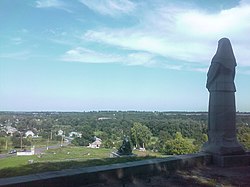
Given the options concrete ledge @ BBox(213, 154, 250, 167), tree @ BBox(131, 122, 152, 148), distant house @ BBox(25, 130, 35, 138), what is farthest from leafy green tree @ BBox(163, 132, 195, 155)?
distant house @ BBox(25, 130, 35, 138)

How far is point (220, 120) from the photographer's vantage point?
312 inches

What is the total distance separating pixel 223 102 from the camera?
7906mm

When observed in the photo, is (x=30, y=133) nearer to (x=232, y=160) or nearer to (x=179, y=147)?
(x=179, y=147)

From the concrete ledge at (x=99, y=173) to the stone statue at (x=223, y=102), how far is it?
111 cm

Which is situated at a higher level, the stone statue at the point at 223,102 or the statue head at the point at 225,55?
the statue head at the point at 225,55

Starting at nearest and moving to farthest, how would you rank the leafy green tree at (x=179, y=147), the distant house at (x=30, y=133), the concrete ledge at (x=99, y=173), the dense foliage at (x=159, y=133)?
the concrete ledge at (x=99, y=173)
the dense foliage at (x=159, y=133)
the leafy green tree at (x=179, y=147)
the distant house at (x=30, y=133)

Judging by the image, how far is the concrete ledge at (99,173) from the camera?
445cm

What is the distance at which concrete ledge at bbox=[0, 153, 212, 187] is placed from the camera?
4.45 meters

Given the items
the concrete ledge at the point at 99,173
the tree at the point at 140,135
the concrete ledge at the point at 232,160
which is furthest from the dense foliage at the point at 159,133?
the concrete ledge at the point at 99,173

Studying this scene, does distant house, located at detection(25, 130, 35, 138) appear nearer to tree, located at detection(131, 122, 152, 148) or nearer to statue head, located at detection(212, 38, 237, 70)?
tree, located at detection(131, 122, 152, 148)

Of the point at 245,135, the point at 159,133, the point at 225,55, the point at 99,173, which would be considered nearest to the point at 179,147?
the point at 245,135

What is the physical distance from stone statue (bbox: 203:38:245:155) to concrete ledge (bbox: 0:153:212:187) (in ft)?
3.65

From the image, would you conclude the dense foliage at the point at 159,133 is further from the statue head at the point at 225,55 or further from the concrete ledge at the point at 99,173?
the concrete ledge at the point at 99,173

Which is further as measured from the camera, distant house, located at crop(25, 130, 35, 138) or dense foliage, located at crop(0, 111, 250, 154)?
distant house, located at crop(25, 130, 35, 138)
